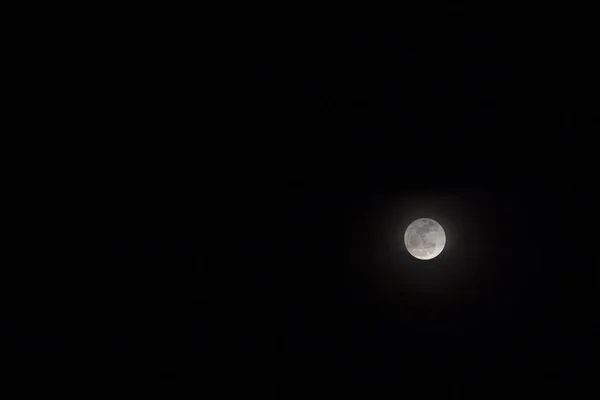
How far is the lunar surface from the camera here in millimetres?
4316

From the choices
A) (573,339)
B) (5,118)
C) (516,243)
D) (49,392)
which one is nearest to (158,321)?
(49,392)

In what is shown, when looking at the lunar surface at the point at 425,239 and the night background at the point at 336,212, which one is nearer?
the night background at the point at 336,212

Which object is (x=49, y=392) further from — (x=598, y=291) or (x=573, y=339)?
(x=598, y=291)

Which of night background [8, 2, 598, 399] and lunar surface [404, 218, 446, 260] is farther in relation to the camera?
lunar surface [404, 218, 446, 260]

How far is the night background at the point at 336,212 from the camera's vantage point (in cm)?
392

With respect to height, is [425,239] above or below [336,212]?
below

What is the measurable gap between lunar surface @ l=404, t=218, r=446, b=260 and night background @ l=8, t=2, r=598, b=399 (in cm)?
9

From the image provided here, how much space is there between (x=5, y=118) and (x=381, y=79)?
3.36 metres

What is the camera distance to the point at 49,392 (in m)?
4.49

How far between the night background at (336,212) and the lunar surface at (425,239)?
0.09 metres

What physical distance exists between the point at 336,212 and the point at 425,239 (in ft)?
2.94

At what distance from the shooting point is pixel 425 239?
4.36 meters

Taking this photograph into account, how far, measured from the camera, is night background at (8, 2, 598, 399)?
3.92 metres

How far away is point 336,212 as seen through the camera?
444 cm
